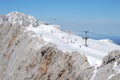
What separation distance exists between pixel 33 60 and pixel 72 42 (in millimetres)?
5807

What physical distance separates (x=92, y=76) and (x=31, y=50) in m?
13.9

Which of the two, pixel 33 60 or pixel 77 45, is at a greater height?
pixel 77 45

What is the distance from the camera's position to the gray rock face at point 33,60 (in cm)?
2572

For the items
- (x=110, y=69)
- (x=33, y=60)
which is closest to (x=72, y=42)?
Result: (x=33, y=60)

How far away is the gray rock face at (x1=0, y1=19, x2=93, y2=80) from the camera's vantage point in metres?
25.7

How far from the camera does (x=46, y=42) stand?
33562 mm

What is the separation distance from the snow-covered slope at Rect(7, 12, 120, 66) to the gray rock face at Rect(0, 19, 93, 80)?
1024 millimetres

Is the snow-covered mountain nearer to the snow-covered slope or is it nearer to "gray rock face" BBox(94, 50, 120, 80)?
the snow-covered slope

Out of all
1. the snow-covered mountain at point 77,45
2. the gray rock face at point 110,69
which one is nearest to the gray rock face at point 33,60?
the snow-covered mountain at point 77,45

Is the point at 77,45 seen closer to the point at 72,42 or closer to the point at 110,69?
the point at 72,42

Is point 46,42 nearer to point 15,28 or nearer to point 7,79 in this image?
point 7,79

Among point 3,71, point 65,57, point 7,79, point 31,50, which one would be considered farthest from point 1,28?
point 65,57

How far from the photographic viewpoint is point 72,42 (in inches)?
1452

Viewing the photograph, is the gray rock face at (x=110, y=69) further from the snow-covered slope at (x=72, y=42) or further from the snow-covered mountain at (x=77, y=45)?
the snow-covered slope at (x=72, y=42)
